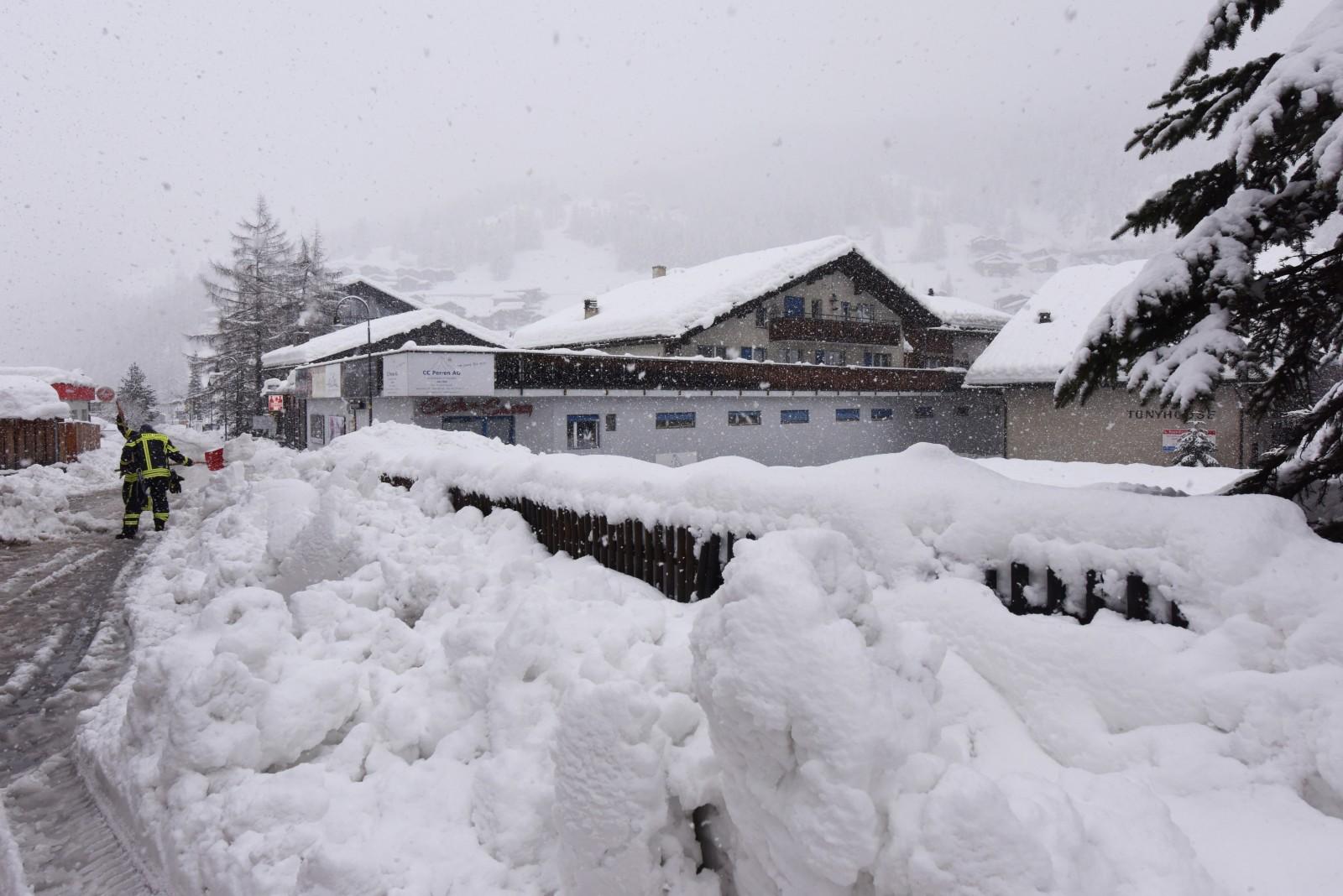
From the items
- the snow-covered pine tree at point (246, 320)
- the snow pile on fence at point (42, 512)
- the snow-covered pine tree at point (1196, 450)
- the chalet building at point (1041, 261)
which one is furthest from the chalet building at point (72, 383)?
the chalet building at point (1041, 261)

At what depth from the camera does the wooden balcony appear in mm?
33375

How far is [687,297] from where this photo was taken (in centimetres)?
3177

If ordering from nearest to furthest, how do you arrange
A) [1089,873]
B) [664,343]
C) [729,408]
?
[1089,873], [729,408], [664,343]

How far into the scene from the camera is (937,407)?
108 ft

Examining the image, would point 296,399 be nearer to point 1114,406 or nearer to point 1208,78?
point 1114,406

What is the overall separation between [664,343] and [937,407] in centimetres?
1302

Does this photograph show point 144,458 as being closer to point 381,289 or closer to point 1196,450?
point 1196,450

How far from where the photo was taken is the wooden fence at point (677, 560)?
3.44 m

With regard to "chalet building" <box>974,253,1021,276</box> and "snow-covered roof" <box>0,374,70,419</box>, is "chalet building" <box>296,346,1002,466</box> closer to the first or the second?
"snow-covered roof" <box>0,374,70,419</box>

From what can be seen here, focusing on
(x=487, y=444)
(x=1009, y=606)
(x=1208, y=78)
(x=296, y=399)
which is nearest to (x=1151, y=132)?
(x=1208, y=78)

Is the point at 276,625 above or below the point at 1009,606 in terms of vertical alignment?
below

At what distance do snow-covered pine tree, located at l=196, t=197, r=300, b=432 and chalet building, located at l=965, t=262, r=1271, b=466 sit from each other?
137ft

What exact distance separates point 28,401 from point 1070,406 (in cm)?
3674

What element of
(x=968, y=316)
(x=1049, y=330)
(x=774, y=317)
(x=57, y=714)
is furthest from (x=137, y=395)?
(x=57, y=714)
